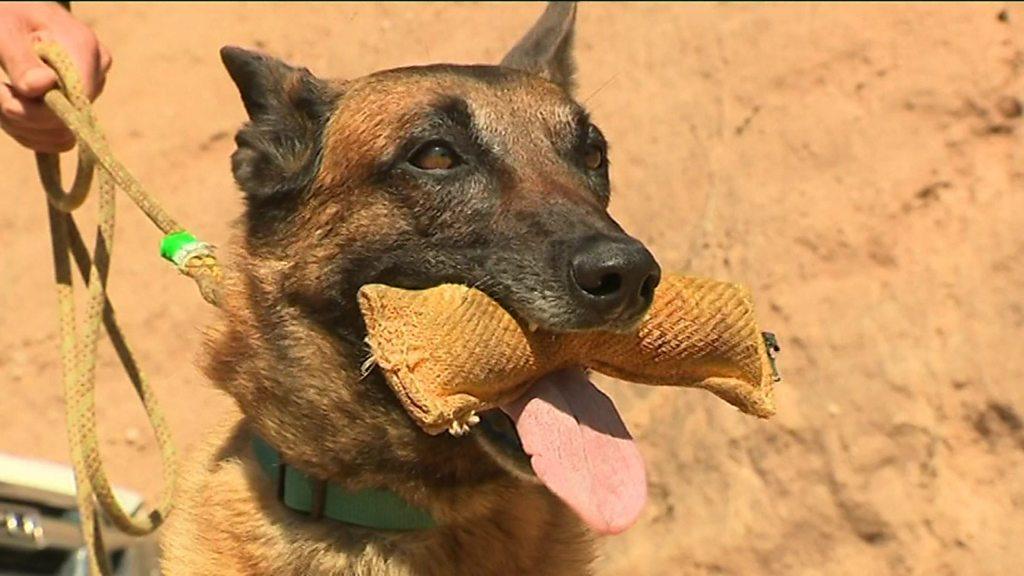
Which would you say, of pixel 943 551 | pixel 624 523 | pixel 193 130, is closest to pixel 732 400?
pixel 624 523

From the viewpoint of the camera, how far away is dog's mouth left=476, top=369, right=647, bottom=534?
2789 millimetres

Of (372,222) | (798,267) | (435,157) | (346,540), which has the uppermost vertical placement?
(435,157)

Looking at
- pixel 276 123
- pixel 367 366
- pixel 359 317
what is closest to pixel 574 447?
pixel 367 366

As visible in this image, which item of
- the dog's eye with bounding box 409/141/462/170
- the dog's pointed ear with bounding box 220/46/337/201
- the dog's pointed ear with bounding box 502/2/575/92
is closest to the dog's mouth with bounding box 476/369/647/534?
the dog's eye with bounding box 409/141/462/170

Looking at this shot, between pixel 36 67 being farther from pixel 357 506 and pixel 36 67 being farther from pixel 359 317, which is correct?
pixel 357 506

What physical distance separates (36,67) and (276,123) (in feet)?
2.29

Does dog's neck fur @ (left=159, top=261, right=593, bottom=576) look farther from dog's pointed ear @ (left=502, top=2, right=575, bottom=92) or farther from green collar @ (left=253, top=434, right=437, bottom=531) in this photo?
dog's pointed ear @ (left=502, top=2, right=575, bottom=92)

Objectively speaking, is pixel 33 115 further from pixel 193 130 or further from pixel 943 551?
pixel 193 130

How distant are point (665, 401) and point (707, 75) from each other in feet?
6.02

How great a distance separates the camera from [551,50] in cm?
402

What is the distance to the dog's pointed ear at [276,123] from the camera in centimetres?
344

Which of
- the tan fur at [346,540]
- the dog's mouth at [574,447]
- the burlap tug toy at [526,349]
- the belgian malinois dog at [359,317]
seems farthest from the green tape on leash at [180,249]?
the dog's mouth at [574,447]

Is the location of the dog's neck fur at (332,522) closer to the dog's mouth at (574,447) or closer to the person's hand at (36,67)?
the dog's mouth at (574,447)

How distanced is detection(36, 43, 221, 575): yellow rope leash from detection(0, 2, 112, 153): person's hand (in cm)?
5
